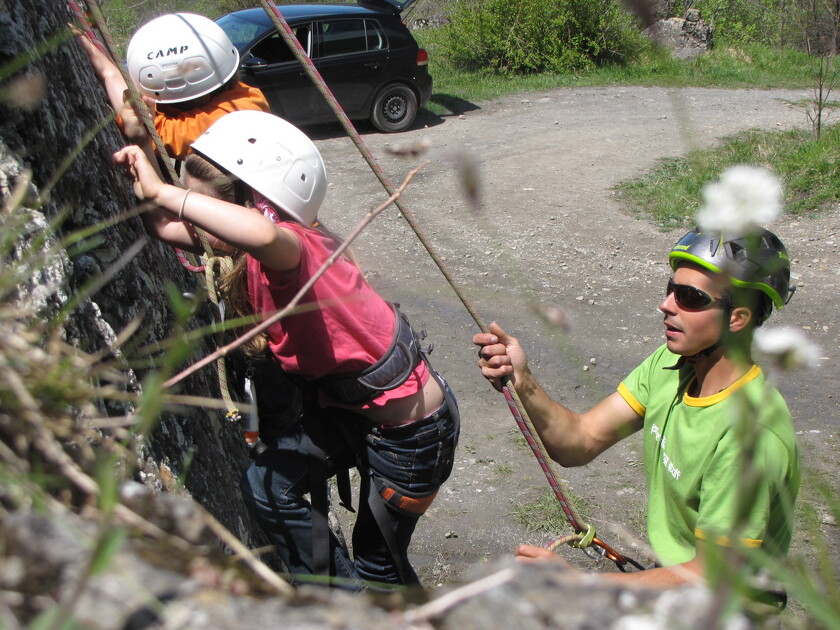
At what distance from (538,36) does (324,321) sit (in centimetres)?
1597

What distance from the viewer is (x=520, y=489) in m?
4.21

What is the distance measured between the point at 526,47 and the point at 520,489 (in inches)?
570

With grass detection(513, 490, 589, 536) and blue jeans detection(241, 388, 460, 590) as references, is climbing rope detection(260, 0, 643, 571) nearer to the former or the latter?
blue jeans detection(241, 388, 460, 590)

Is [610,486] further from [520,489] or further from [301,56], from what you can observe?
[301,56]

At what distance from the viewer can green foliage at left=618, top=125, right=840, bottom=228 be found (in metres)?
8.50

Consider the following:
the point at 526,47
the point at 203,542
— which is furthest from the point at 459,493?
the point at 526,47

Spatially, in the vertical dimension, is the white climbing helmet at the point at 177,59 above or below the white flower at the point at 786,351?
above

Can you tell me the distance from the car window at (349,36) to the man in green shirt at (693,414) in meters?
10.5

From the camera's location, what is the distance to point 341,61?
12297 mm

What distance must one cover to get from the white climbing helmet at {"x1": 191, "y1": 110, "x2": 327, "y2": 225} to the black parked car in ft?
30.5

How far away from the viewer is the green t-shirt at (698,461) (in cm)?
200

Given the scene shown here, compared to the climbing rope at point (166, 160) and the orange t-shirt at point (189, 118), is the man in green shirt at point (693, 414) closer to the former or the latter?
the climbing rope at point (166, 160)

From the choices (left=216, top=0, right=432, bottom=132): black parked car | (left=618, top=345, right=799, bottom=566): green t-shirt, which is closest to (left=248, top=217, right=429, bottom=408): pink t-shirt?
(left=618, top=345, right=799, bottom=566): green t-shirt

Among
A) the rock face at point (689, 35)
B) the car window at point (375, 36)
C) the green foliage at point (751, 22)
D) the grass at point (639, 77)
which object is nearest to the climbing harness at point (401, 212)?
the car window at point (375, 36)
